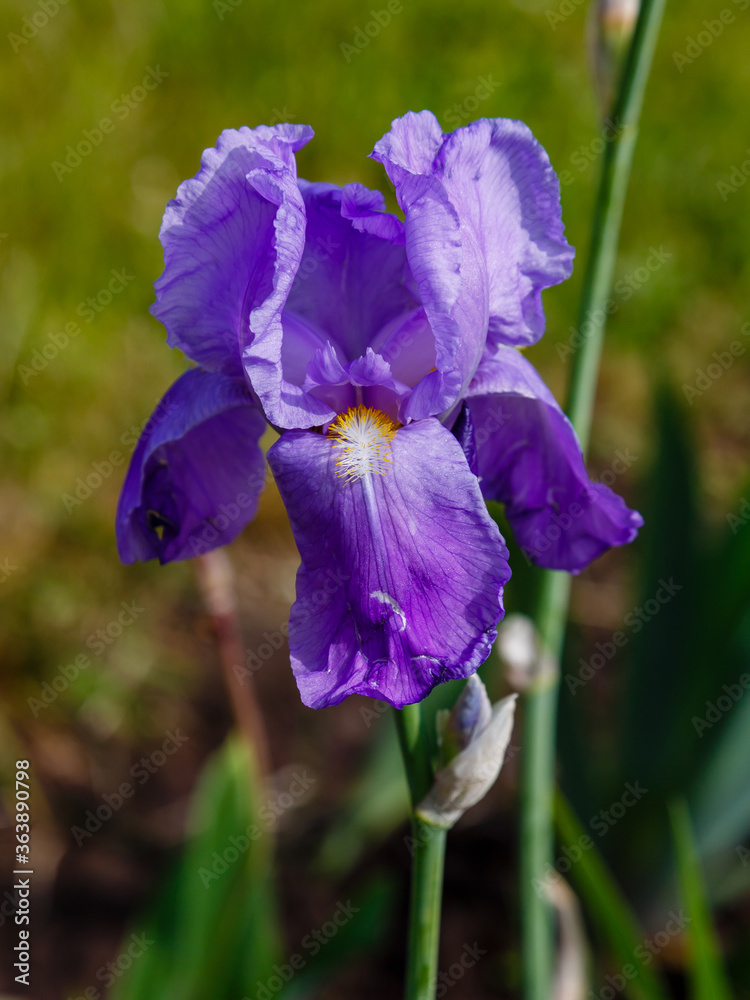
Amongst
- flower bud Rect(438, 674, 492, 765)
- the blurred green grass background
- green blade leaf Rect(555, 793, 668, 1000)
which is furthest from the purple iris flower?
the blurred green grass background

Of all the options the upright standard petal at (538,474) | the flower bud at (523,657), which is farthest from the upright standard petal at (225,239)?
the flower bud at (523,657)

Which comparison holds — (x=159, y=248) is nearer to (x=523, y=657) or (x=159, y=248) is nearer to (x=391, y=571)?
(x=523, y=657)

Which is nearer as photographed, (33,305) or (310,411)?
(310,411)

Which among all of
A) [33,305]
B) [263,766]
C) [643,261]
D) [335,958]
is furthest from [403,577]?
[643,261]

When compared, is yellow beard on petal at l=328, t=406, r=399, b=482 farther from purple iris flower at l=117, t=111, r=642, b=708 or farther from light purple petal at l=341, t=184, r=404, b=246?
light purple petal at l=341, t=184, r=404, b=246

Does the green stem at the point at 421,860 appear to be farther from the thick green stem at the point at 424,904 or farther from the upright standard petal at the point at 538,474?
the upright standard petal at the point at 538,474

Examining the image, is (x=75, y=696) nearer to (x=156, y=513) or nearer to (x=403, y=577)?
(x=156, y=513)

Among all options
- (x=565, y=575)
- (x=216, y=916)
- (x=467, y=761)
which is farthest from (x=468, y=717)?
(x=216, y=916)
